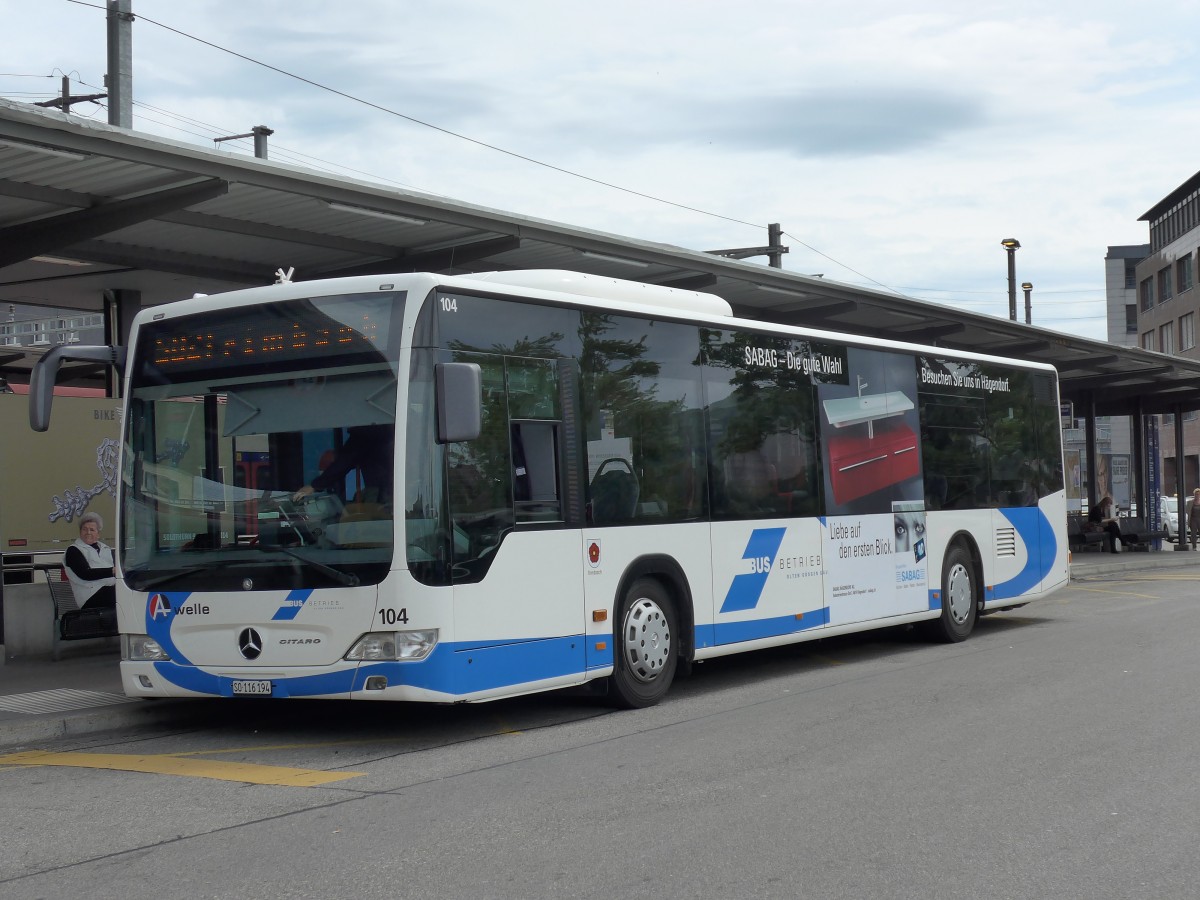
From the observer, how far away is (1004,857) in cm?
562

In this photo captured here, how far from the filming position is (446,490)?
340 inches

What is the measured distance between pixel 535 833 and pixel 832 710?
4.10 meters

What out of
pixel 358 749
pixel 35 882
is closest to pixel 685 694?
pixel 358 749

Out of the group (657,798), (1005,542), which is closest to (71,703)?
(657,798)

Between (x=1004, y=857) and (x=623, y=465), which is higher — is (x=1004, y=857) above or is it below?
below

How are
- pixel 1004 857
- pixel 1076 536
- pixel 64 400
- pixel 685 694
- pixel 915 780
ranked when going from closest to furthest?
1. pixel 1004 857
2. pixel 915 780
3. pixel 685 694
4. pixel 64 400
5. pixel 1076 536

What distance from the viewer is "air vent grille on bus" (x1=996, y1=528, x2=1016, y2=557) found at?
15.6 meters

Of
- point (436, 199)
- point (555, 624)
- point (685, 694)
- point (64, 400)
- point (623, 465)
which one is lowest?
point (685, 694)

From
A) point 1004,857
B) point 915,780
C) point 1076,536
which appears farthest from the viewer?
point 1076,536

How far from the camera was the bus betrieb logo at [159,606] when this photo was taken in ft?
30.6

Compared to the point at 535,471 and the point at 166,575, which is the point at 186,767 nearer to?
the point at 166,575

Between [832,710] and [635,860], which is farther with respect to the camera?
[832,710]

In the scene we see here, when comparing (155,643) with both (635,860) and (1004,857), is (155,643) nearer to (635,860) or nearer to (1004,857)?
(635,860)

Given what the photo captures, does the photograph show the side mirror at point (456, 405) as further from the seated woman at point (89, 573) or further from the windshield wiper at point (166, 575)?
the seated woman at point (89, 573)
